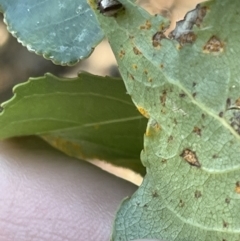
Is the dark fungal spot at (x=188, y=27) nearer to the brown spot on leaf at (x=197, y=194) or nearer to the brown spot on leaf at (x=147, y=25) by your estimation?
the brown spot on leaf at (x=147, y=25)

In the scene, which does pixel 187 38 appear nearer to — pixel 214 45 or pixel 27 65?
pixel 214 45

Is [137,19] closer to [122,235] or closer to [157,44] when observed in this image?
[157,44]

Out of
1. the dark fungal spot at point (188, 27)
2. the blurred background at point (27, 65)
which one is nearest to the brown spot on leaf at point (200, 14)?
the dark fungal spot at point (188, 27)

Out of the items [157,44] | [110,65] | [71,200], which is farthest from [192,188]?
[110,65]

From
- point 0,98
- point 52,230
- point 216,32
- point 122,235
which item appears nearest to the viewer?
point 216,32

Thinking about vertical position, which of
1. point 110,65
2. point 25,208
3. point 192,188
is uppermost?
point 192,188

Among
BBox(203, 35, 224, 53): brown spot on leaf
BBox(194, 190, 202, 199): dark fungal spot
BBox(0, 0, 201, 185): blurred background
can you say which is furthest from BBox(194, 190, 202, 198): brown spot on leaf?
BBox(0, 0, 201, 185): blurred background

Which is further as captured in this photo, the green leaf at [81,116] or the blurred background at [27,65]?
the blurred background at [27,65]
